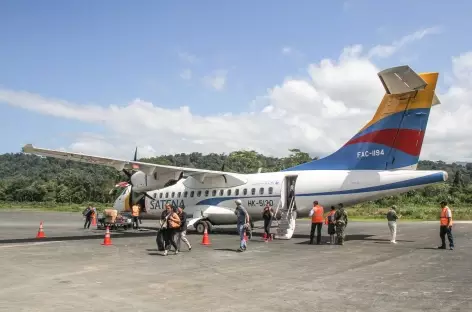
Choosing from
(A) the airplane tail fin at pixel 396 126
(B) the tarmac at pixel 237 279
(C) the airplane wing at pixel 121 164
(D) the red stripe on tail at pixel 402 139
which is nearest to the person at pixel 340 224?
(B) the tarmac at pixel 237 279

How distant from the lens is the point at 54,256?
1357 centimetres

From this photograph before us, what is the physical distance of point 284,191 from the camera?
20.9 metres

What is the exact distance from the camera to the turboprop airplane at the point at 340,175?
17.7 meters

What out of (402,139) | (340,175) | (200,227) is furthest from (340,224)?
(200,227)

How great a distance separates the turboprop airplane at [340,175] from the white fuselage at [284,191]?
36 mm

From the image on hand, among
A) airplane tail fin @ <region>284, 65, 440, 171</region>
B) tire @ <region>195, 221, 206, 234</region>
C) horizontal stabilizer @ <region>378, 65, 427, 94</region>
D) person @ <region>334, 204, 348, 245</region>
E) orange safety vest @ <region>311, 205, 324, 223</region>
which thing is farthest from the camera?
tire @ <region>195, 221, 206, 234</region>

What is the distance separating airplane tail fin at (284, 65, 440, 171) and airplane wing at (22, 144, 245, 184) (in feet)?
21.5

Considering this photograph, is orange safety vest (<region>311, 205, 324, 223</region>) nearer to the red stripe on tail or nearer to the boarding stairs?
the boarding stairs

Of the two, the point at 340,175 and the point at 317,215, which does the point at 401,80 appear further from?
the point at 317,215

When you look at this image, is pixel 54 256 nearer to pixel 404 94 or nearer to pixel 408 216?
pixel 404 94

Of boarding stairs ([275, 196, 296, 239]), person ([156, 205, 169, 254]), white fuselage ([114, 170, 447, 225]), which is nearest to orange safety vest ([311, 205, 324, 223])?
white fuselage ([114, 170, 447, 225])

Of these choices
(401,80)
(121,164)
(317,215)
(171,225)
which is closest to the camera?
(171,225)

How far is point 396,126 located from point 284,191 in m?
5.87

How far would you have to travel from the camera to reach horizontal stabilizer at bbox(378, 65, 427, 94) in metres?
16.5
